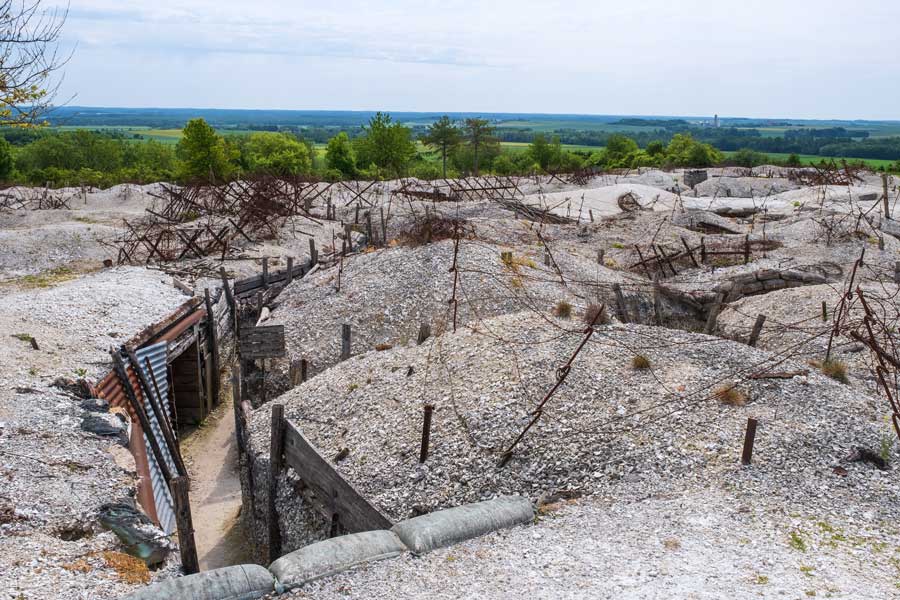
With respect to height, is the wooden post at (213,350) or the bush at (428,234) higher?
the bush at (428,234)

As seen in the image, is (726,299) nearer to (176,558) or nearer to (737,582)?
(737,582)

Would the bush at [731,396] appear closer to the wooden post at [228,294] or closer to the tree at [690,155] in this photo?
the wooden post at [228,294]

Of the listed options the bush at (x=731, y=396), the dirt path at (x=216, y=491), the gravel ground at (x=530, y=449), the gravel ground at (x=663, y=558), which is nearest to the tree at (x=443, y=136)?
the gravel ground at (x=530, y=449)

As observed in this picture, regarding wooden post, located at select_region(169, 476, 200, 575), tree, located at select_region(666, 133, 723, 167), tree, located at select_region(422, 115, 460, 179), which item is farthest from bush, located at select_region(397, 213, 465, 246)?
tree, located at select_region(422, 115, 460, 179)

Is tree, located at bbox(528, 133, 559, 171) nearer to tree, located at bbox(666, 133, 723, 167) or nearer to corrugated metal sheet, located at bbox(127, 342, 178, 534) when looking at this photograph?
tree, located at bbox(666, 133, 723, 167)

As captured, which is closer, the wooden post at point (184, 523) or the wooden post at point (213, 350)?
the wooden post at point (184, 523)

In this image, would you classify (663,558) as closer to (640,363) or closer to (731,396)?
(731,396)

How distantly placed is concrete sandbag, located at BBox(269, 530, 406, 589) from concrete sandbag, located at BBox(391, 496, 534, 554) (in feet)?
0.52

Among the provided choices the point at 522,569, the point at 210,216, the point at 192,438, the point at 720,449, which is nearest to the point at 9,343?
the point at 192,438

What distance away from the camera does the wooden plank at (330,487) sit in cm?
797

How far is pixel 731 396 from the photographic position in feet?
32.4

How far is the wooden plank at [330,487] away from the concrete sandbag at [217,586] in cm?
171

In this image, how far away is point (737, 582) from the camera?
6.29m

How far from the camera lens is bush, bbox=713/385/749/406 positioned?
32.3ft
